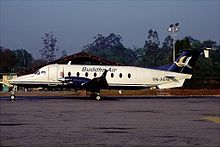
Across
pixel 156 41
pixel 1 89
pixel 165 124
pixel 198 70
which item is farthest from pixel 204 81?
pixel 156 41

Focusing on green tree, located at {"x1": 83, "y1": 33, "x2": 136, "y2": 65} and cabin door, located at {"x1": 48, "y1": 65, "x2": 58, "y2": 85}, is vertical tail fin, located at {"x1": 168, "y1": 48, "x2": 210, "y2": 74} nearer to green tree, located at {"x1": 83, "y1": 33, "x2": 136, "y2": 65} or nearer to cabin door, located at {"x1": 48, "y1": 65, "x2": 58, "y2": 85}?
cabin door, located at {"x1": 48, "y1": 65, "x2": 58, "y2": 85}

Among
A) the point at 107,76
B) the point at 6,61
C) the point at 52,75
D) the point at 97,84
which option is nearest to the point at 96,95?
the point at 97,84

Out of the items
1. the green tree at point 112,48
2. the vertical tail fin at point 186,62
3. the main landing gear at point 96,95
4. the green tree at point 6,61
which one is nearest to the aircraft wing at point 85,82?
Answer: the main landing gear at point 96,95

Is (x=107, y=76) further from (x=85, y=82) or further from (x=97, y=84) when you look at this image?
(x=85, y=82)

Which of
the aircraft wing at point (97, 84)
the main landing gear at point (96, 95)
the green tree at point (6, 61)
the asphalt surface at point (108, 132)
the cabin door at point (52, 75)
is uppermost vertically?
the green tree at point (6, 61)

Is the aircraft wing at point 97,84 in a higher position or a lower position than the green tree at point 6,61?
lower

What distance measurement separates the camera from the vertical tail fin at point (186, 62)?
3828 centimetres

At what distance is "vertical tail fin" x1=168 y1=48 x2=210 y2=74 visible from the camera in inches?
1507

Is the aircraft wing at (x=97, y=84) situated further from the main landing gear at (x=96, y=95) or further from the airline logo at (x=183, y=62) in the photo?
the airline logo at (x=183, y=62)

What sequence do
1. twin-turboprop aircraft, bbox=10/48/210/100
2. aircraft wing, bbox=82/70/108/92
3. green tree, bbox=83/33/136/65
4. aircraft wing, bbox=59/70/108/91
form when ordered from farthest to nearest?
green tree, bbox=83/33/136/65 → twin-turboprop aircraft, bbox=10/48/210/100 → aircraft wing, bbox=59/70/108/91 → aircraft wing, bbox=82/70/108/92

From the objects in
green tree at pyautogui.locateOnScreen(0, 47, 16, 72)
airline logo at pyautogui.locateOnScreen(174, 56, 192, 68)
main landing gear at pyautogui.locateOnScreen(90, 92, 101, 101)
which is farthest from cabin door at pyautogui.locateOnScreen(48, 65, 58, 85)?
green tree at pyautogui.locateOnScreen(0, 47, 16, 72)

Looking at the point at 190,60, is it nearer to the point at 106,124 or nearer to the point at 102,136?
the point at 106,124

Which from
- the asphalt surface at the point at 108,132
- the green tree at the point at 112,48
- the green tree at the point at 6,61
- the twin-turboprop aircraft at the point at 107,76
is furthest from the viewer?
the green tree at the point at 112,48

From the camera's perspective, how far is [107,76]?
118 ft
